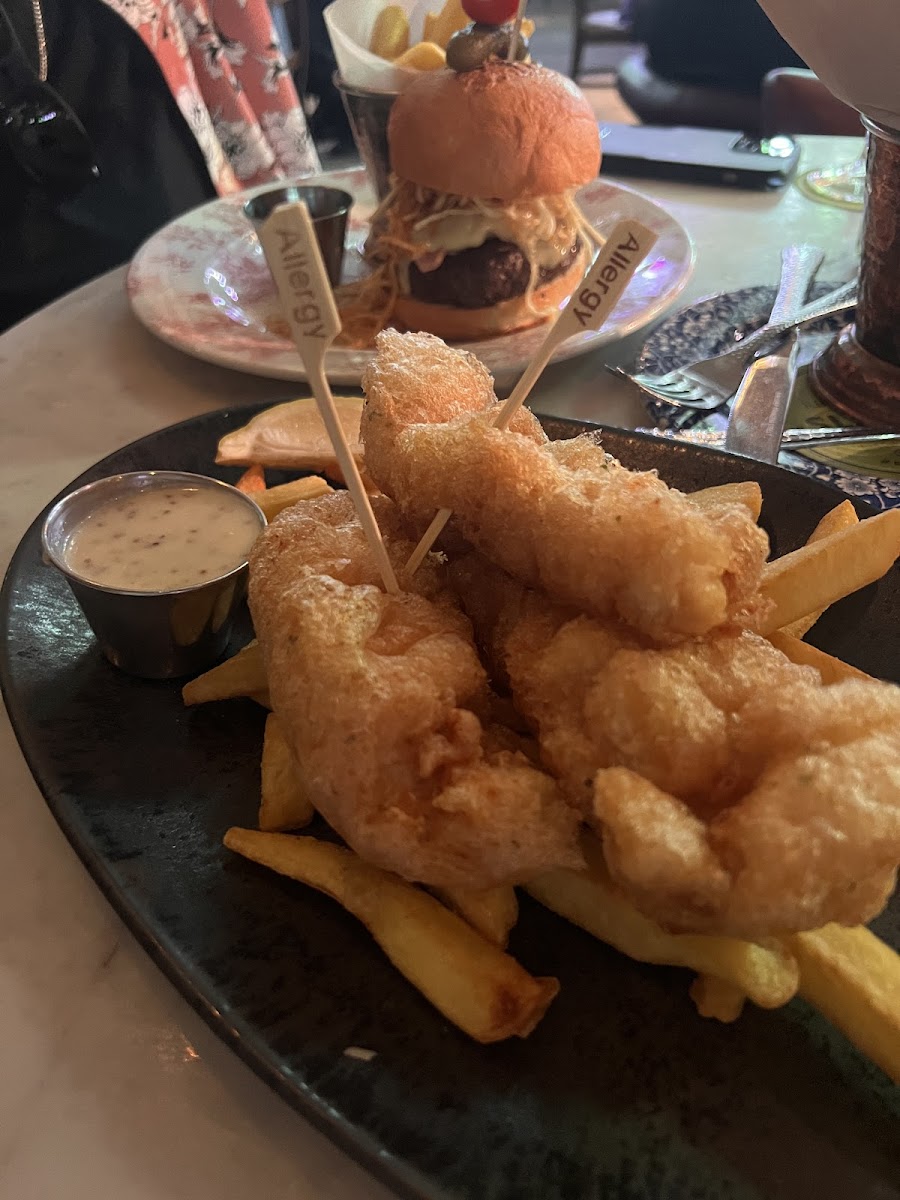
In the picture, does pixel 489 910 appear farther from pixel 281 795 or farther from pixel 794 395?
pixel 794 395

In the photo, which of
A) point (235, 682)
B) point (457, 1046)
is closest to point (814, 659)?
point (457, 1046)

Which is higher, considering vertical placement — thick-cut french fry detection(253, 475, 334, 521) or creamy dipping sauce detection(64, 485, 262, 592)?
thick-cut french fry detection(253, 475, 334, 521)

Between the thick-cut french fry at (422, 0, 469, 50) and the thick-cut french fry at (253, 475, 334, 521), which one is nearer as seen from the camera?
the thick-cut french fry at (253, 475, 334, 521)

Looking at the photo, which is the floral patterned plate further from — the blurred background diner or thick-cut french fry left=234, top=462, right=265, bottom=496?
the blurred background diner

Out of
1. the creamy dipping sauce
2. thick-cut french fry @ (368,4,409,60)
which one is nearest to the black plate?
the creamy dipping sauce

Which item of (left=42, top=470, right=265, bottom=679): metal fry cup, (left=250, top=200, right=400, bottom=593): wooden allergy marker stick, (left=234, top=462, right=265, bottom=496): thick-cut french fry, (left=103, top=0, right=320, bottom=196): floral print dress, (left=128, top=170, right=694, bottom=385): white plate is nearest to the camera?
(left=250, top=200, right=400, bottom=593): wooden allergy marker stick

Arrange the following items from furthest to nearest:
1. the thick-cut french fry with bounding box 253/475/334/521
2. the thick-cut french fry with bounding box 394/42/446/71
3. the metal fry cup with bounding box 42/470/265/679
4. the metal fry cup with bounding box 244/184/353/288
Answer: the thick-cut french fry with bounding box 394/42/446/71 < the metal fry cup with bounding box 244/184/353/288 < the thick-cut french fry with bounding box 253/475/334/521 < the metal fry cup with bounding box 42/470/265/679
